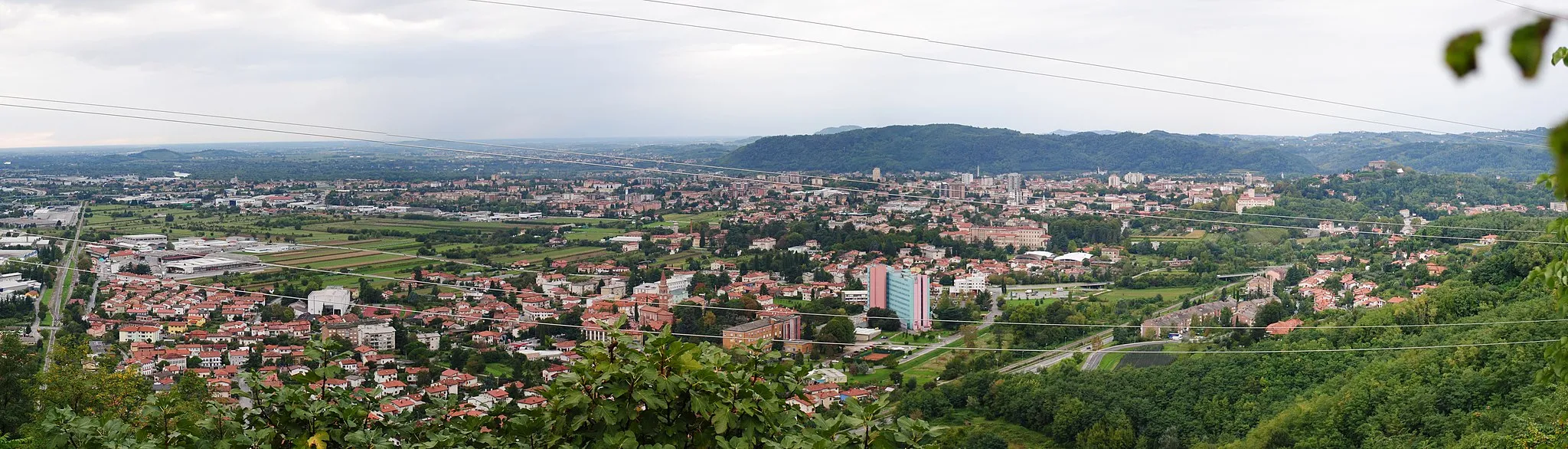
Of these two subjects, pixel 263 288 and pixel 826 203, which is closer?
pixel 263 288

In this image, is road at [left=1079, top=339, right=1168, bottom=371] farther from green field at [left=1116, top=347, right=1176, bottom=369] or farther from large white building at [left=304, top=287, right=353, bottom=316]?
large white building at [left=304, top=287, right=353, bottom=316]

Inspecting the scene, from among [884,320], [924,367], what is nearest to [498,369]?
[924,367]

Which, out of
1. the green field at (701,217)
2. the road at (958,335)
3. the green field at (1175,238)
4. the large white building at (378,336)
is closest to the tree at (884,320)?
the road at (958,335)

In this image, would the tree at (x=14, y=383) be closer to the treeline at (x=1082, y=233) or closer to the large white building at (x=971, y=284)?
the large white building at (x=971, y=284)

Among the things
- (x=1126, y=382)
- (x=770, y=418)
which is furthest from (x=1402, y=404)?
(x=770, y=418)

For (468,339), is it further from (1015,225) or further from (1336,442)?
(1015,225)
